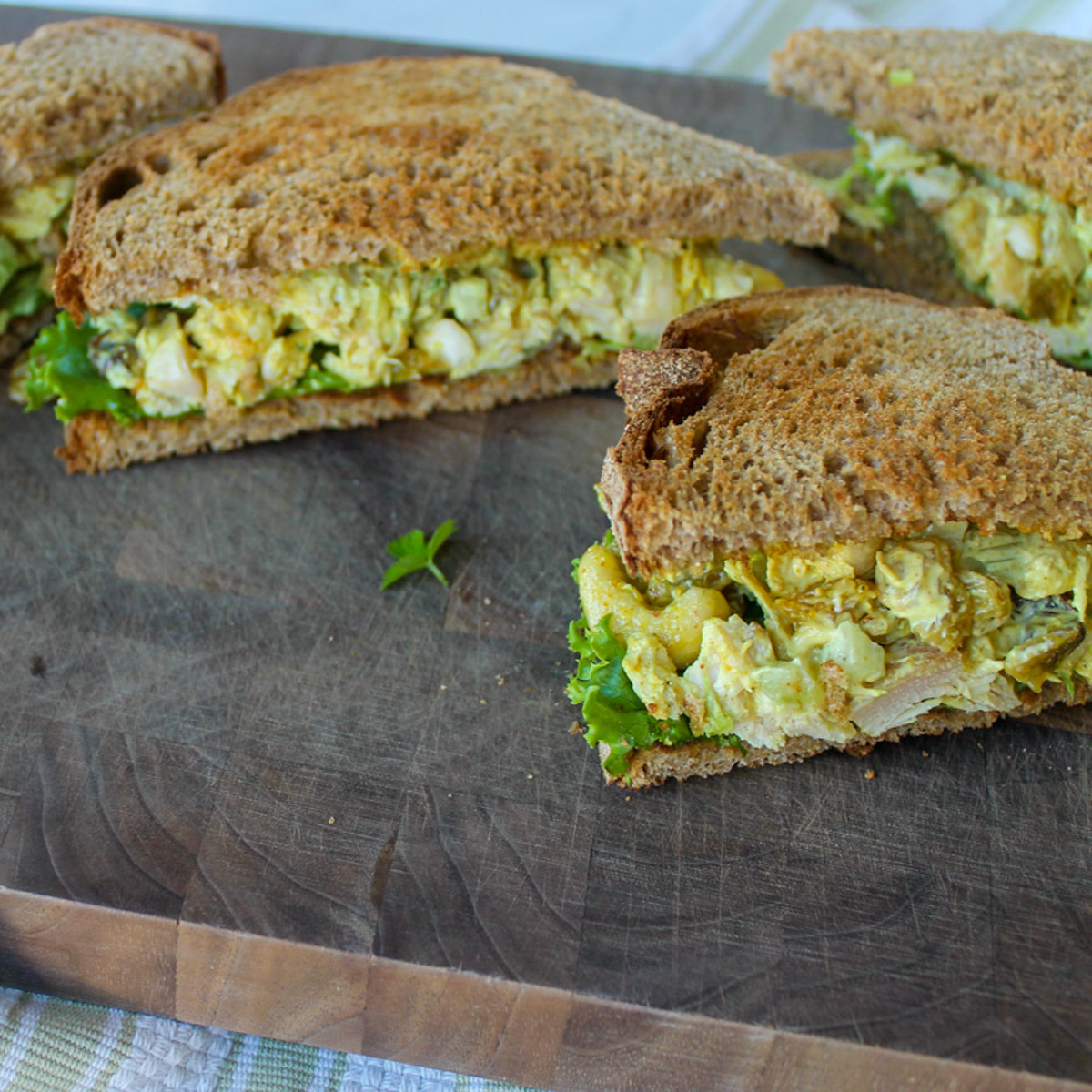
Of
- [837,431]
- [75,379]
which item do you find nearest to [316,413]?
[75,379]

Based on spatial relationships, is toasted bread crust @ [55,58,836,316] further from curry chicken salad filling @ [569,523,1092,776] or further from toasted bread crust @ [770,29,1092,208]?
curry chicken salad filling @ [569,523,1092,776]

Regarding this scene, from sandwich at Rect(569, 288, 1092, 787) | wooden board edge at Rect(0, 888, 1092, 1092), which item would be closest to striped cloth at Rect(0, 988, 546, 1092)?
wooden board edge at Rect(0, 888, 1092, 1092)

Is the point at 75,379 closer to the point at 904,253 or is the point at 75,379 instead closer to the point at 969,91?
the point at 904,253

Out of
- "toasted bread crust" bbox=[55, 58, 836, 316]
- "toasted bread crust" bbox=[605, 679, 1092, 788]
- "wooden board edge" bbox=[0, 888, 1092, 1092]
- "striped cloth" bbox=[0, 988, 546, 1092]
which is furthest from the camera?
"toasted bread crust" bbox=[55, 58, 836, 316]

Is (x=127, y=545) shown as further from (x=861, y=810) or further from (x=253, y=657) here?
(x=861, y=810)

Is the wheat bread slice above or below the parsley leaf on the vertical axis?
above

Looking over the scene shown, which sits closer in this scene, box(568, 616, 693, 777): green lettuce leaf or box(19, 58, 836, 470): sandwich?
box(568, 616, 693, 777): green lettuce leaf

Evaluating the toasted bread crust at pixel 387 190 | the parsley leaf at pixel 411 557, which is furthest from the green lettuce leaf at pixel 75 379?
the parsley leaf at pixel 411 557
